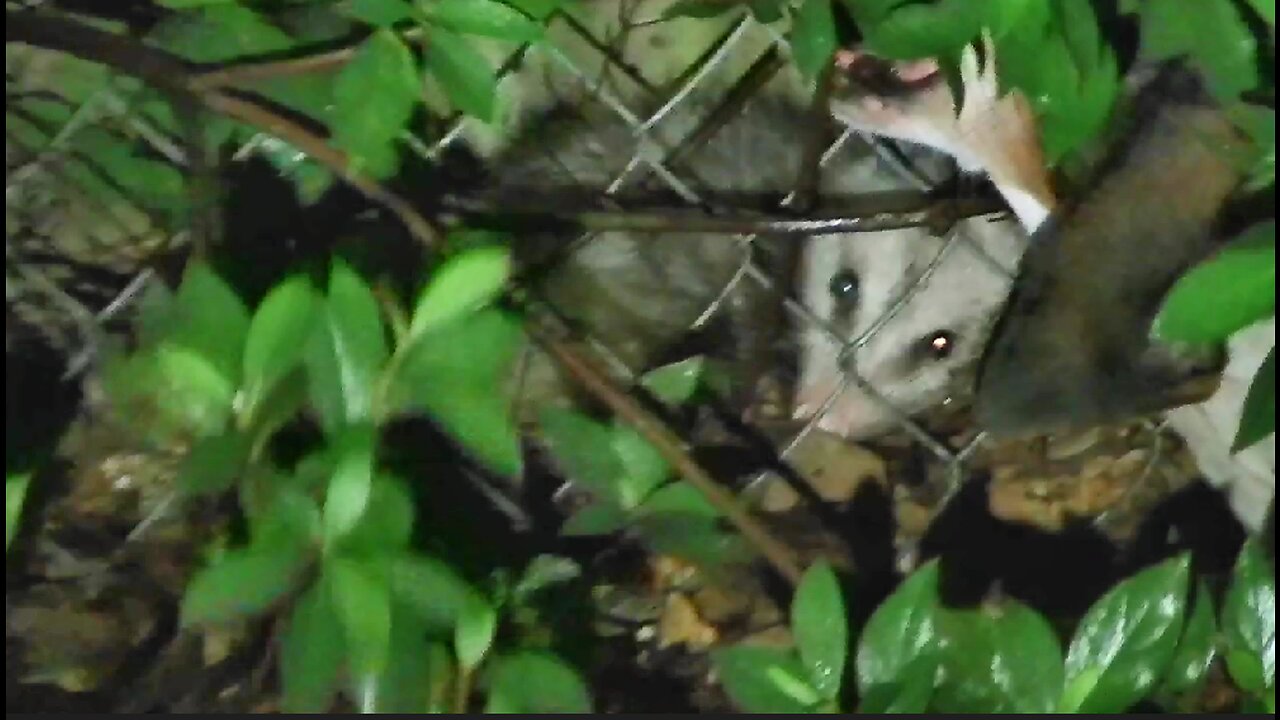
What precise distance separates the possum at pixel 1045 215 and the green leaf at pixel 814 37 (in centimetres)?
24

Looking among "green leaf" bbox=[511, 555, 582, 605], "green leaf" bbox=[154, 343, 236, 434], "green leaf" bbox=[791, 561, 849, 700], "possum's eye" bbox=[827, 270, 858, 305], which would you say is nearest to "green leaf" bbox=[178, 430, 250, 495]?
"green leaf" bbox=[154, 343, 236, 434]

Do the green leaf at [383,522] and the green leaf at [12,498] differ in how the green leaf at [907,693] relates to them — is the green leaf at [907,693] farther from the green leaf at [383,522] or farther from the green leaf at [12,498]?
the green leaf at [12,498]

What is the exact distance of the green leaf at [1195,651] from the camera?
75cm

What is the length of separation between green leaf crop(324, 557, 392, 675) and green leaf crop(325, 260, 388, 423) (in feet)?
0.30

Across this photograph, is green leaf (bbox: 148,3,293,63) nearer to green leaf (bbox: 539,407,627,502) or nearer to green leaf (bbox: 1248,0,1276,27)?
green leaf (bbox: 539,407,627,502)

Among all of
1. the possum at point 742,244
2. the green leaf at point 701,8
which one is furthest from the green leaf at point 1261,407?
the possum at point 742,244

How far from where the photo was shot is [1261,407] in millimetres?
674

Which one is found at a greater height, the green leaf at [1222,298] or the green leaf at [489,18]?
the green leaf at [489,18]

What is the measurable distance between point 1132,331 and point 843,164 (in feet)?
1.76

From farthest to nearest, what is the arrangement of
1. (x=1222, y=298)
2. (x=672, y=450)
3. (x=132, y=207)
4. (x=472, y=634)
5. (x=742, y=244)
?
(x=742, y=244)
(x=132, y=207)
(x=672, y=450)
(x=472, y=634)
(x=1222, y=298)

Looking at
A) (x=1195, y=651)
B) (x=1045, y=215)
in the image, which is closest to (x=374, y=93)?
(x=1195, y=651)

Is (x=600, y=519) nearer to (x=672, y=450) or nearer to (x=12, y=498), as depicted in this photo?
(x=672, y=450)

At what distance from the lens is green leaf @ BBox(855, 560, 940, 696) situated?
71 cm

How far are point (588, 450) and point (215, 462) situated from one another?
30 centimetres
